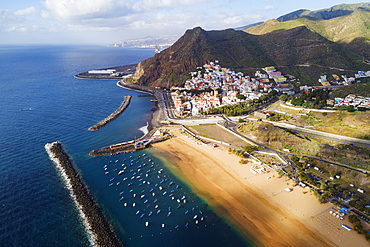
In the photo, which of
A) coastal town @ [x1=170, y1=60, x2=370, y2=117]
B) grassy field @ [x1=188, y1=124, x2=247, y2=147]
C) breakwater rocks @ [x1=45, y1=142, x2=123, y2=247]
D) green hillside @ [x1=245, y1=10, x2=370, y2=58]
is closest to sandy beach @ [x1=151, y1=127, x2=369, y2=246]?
grassy field @ [x1=188, y1=124, x2=247, y2=147]

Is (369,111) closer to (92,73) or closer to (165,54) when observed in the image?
(165,54)

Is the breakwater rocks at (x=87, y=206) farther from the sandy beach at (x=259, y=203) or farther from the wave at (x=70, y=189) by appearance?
the sandy beach at (x=259, y=203)

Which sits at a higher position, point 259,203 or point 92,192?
point 259,203

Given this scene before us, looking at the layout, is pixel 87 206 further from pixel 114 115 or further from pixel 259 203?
pixel 114 115

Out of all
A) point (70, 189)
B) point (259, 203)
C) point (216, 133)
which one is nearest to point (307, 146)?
point (259, 203)

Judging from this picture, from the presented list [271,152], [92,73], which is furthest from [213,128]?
[92,73]

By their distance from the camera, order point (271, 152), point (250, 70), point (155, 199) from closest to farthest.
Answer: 1. point (155, 199)
2. point (271, 152)
3. point (250, 70)
